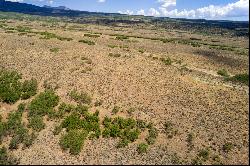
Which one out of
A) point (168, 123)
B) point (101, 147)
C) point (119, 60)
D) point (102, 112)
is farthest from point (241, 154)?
point (119, 60)

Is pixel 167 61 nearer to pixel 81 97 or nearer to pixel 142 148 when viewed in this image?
pixel 81 97

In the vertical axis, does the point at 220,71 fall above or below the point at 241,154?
above

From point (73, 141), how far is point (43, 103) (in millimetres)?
7625

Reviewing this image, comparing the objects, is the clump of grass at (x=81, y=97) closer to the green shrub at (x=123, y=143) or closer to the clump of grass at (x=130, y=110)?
the clump of grass at (x=130, y=110)

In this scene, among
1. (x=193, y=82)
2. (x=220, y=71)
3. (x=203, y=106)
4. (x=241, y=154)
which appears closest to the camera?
(x=241, y=154)

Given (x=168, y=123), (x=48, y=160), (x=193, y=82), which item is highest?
(x=193, y=82)

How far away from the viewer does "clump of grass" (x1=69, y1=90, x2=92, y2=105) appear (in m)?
38.3

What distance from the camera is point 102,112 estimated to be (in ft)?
120

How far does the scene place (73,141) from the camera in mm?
31766

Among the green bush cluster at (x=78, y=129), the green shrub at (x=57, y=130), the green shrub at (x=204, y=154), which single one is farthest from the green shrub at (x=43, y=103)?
the green shrub at (x=204, y=154)

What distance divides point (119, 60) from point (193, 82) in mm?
11637

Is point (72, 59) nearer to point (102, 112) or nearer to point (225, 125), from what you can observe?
point (102, 112)

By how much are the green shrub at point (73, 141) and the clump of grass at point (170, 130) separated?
708cm

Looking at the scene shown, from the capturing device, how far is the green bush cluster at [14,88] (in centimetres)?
3931
